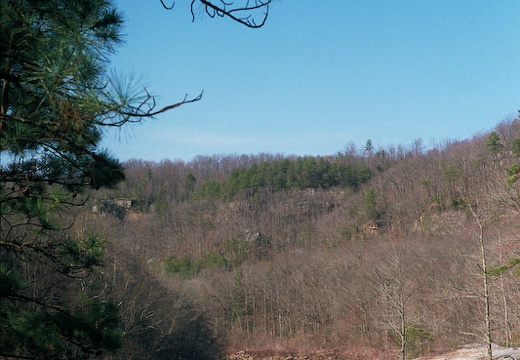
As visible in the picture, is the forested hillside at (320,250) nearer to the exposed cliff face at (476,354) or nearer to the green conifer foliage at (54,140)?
the exposed cliff face at (476,354)

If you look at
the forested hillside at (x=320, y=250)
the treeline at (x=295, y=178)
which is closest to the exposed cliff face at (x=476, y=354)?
the forested hillside at (x=320, y=250)

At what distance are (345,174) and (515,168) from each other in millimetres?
72533

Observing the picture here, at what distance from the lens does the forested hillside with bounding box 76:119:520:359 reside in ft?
85.9

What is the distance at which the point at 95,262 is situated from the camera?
5848 millimetres

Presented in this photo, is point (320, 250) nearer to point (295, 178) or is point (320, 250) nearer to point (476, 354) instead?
point (295, 178)

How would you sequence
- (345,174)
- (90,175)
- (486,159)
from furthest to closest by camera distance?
1. (345,174)
2. (486,159)
3. (90,175)

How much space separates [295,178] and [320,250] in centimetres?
2695

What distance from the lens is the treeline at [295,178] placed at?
86625mm

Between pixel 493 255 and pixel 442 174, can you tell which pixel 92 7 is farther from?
pixel 442 174

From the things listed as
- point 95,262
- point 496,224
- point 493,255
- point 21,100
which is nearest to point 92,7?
point 21,100

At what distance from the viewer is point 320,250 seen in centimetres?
6188

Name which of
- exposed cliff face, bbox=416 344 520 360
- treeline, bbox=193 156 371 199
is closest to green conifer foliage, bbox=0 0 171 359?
exposed cliff face, bbox=416 344 520 360

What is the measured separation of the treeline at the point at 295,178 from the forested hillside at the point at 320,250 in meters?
0.21

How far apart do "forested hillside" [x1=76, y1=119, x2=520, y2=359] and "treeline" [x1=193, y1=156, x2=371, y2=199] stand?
0.21 meters
